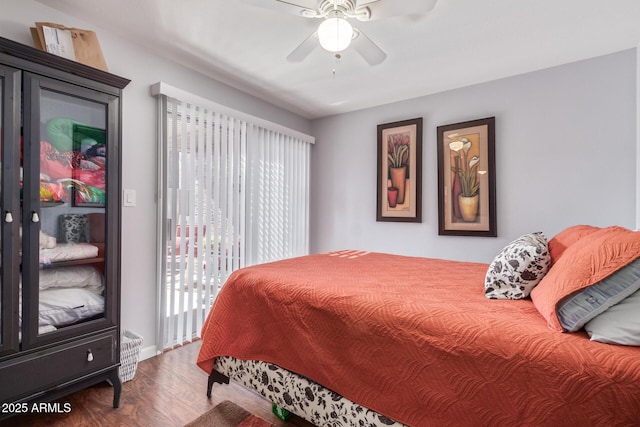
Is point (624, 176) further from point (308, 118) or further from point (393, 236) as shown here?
point (308, 118)

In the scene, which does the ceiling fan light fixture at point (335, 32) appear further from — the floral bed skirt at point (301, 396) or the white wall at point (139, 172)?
the floral bed skirt at point (301, 396)

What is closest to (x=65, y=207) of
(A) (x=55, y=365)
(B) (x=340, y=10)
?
(A) (x=55, y=365)

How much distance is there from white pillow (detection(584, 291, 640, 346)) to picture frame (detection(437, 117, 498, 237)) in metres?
2.12

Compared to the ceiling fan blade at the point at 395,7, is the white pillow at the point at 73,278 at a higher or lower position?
lower

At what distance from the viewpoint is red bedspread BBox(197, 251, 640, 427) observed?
3.03 feet

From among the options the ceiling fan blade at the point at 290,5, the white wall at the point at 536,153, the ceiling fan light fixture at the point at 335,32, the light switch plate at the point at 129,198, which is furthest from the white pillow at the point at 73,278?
the white wall at the point at 536,153

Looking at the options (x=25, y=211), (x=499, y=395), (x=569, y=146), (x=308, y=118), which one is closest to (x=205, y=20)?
(x=25, y=211)

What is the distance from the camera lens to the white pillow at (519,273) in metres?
1.43

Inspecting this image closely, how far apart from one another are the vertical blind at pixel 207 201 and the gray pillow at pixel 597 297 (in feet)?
8.52

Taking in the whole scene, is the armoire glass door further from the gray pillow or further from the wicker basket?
the gray pillow

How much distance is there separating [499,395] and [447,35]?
225 centimetres

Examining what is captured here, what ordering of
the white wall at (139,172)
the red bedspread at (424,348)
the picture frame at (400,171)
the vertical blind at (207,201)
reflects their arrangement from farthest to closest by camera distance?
the picture frame at (400,171) → the vertical blind at (207,201) → the white wall at (139,172) → the red bedspread at (424,348)

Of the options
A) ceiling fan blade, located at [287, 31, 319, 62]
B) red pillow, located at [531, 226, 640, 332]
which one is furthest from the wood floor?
ceiling fan blade, located at [287, 31, 319, 62]

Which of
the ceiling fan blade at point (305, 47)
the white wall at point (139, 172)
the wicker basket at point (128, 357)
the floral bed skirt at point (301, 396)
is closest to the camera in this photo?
the floral bed skirt at point (301, 396)
